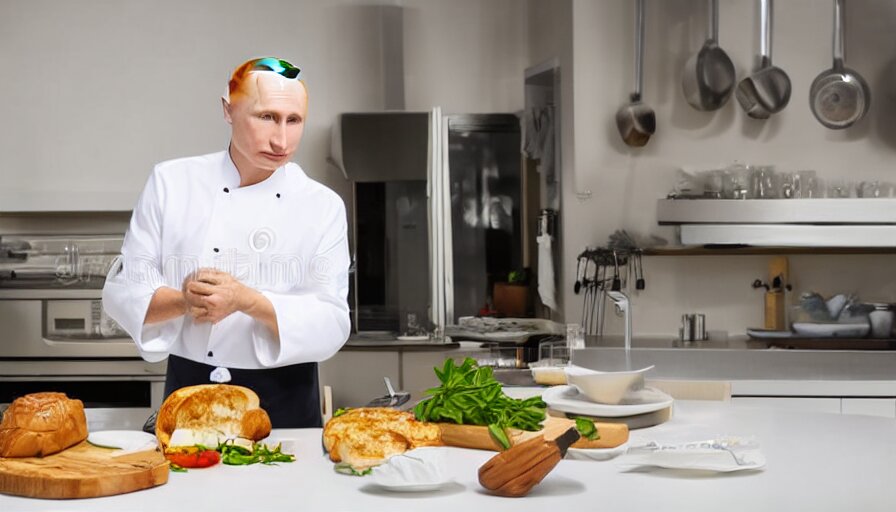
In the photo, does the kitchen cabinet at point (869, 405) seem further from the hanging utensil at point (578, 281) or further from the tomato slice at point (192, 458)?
the tomato slice at point (192, 458)

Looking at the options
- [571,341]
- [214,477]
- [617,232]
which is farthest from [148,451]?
[617,232]

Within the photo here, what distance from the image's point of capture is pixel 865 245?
4090 mm

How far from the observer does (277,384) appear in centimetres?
248

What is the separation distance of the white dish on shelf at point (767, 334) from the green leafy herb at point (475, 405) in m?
2.55

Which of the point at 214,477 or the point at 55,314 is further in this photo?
the point at 55,314

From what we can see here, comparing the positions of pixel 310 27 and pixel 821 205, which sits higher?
pixel 310 27

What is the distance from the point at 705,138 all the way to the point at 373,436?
314 centimetres

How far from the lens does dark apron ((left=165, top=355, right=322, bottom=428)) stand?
246 centimetres

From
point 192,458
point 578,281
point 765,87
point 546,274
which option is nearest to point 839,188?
point 765,87

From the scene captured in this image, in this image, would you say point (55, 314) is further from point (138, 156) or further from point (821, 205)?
point (821, 205)

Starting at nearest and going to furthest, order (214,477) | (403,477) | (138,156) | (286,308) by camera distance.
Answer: (403,477), (214,477), (286,308), (138,156)

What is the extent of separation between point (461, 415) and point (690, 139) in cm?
294

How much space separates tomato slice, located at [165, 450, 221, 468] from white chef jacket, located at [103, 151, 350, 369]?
605mm

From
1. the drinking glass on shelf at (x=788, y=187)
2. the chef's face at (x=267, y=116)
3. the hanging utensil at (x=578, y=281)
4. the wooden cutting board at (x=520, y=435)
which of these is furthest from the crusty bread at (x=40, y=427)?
the drinking glass on shelf at (x=788, y=187)
